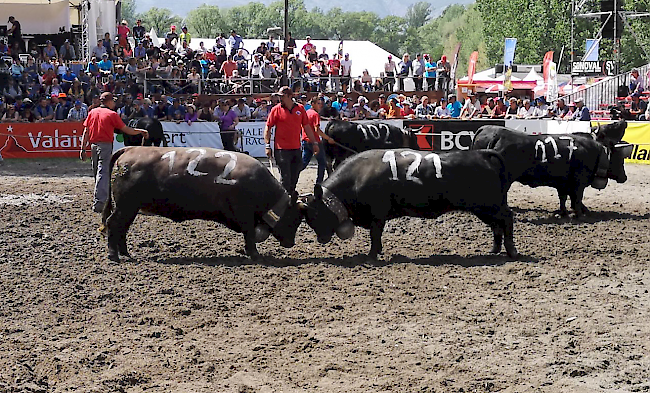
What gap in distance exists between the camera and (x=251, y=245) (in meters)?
9.56

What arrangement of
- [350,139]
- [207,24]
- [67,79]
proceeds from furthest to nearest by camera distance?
[207,24] < [67,79] < [350,139]

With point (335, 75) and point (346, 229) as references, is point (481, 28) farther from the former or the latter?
point (346, 229)

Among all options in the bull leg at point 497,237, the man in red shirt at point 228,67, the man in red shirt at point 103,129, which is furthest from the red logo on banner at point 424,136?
the bull leg at point 497,237

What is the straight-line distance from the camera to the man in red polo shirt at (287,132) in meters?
11.6

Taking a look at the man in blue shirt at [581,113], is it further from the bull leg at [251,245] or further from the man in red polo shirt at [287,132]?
the bull leg at [251,245]

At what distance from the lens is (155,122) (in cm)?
1575

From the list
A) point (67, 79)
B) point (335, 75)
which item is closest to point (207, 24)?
point (335, 75)

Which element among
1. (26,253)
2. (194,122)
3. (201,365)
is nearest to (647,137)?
(194,122)

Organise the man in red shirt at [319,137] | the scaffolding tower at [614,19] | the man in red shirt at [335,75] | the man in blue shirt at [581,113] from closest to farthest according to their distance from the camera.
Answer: the man in red shirt at [319,137]
the man in blue shirt at [581,113]
the man in red shirt at [335,75]
the scaffolding tower at [614,19]

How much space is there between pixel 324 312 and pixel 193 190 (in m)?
2.65

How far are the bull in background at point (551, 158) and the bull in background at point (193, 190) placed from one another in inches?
171

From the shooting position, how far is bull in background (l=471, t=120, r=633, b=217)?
12703 mm

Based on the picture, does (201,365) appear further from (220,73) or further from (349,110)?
(220,73)

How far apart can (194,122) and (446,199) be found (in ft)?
44.4
